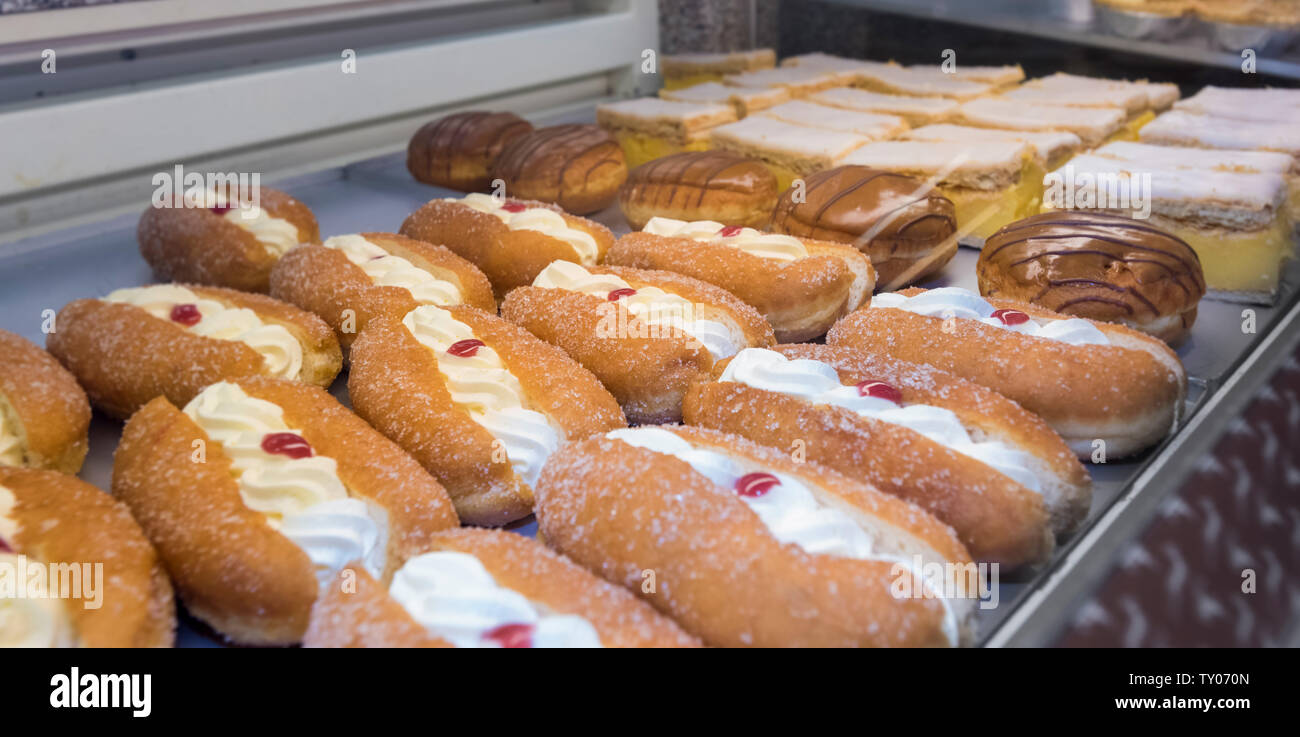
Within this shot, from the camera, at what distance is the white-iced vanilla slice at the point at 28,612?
1.37 m

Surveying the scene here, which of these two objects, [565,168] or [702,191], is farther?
[565,168]

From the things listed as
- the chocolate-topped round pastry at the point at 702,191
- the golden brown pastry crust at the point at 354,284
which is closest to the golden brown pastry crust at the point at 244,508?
the golden brown pastry crust at the point at 354,284

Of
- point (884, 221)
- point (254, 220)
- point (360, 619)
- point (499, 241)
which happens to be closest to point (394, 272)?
point (499, 241)

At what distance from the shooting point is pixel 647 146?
3.95 m

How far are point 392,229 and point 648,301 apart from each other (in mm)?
1289

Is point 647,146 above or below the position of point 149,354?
above

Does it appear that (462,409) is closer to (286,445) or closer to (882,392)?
(286,445)

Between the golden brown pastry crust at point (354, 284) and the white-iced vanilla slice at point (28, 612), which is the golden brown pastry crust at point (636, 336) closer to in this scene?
the golden brown pastry crust at point (354, 284)

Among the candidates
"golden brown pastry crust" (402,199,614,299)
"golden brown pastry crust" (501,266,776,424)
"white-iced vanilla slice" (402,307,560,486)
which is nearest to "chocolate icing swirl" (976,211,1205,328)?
"golden brown pastry crust" (501,266,776,424)

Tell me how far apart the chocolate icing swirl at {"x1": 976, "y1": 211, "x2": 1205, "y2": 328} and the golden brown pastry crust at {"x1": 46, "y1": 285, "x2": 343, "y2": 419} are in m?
1.67

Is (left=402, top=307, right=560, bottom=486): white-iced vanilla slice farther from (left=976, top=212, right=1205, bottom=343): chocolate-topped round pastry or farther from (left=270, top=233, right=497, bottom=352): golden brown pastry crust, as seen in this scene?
(left=976, top=212, right=1205, bottom=343): chocolate-topped round pastry
